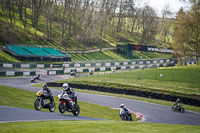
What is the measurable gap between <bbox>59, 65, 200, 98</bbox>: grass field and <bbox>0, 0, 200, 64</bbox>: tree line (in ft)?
39.5

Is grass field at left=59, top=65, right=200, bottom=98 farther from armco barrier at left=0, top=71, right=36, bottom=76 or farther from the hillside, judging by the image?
the hillside

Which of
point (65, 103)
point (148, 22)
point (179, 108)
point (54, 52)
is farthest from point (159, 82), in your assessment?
point (148, 22)

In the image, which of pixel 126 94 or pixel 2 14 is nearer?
pixel 126 94

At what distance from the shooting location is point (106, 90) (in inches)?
1564

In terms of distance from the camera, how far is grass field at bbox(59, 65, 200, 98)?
1492 inches

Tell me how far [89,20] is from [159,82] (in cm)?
4623

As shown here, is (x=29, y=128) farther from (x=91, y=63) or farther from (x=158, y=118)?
(x=91, y=63)

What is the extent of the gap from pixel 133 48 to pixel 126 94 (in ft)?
149

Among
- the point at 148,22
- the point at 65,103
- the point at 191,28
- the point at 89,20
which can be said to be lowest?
the point at 65,103

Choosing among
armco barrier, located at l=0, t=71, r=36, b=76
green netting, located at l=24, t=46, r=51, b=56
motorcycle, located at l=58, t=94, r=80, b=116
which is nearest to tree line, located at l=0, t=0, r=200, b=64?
green netting, located at l=24, t=46, r=51, b=56

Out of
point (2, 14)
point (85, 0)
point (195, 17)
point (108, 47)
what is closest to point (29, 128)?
point (195, 17)

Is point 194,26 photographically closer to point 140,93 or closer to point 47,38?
point 140,93

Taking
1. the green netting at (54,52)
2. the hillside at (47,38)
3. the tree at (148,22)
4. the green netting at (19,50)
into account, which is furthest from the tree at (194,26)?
the tree at (148,22)

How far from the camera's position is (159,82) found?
42062 mm
